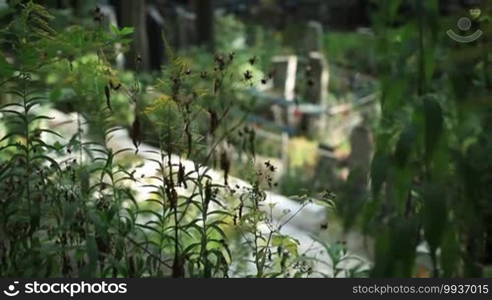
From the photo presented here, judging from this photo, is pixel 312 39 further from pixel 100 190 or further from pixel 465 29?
pixel 465 29

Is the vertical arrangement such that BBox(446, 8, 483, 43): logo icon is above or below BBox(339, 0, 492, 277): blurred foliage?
above

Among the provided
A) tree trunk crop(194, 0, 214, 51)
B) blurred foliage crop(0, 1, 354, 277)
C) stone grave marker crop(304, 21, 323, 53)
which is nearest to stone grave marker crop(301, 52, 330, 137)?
stone grave marker crop(304, 21, 323, 53)

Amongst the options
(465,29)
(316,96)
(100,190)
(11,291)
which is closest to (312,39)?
(316,96)

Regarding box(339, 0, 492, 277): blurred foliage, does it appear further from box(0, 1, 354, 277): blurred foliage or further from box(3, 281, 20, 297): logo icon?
box(3, 281, 20, 297): logo icon

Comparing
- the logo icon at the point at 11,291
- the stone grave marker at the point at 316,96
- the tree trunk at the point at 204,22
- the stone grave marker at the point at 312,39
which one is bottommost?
the logo icon at the point at 11,291

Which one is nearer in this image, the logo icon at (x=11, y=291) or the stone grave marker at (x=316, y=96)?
the logo icon at (x=11, y=291)

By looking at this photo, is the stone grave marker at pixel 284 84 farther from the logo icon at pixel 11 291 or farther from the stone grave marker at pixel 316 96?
the logo icon at pixel 11 291

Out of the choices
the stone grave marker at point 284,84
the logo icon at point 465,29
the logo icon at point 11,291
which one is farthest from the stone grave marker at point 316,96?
the logo icon at point 11,291

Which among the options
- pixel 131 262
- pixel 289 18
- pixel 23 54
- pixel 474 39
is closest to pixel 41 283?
pixel 131 262

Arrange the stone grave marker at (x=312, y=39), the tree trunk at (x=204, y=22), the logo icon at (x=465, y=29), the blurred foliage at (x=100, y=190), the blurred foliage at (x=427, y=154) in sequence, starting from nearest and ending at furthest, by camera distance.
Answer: the blurred foliage at (x=427, y=154)
the logo icon at (x=465, y=29)
the blurred foliage at (x=100, y=190)
the stone grave marker at (x=312, y=39)
the tree trunk at (x=204, y=22)

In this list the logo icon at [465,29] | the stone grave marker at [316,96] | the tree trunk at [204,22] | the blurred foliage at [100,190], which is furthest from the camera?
the tree trunk at [204,22]

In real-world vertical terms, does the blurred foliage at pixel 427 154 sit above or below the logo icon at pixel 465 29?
below

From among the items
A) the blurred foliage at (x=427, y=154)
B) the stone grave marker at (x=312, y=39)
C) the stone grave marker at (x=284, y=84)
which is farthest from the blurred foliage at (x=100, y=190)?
the stone grave marker at (x=312, y=39)

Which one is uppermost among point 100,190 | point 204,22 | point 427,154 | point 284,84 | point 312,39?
point 204,22
